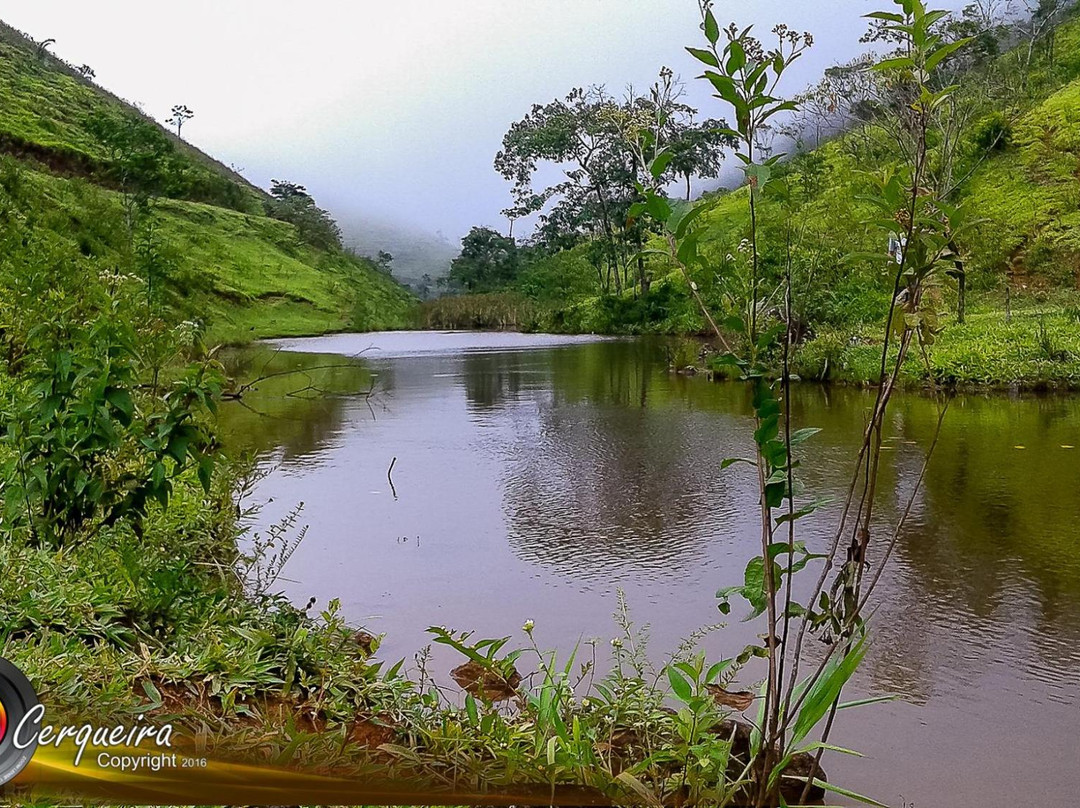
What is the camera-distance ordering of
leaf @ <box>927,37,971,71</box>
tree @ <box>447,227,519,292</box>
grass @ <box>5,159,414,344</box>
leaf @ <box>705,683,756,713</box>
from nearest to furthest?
1. leaf @ <box>927,37,971,71</box>
2. leaf @ <box>705,683,756,713</box>
3. grass @ <box>5,159,414,344</box>
4. tree @ <box>447,227,519,292</box>

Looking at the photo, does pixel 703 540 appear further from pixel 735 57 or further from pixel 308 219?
pixel 308 219

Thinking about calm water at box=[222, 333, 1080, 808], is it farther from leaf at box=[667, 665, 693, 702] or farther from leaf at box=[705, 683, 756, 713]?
leaf at box=[667, 665, 693, 702]

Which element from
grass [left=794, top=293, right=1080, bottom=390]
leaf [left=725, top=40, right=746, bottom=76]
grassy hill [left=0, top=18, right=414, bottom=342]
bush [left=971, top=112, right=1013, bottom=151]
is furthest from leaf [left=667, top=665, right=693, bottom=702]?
bush [left=971, top=112, right=1013, bottom=151]

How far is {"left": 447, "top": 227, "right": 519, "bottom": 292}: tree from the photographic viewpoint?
1479 inches

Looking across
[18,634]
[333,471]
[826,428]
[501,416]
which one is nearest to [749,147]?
[18,634]

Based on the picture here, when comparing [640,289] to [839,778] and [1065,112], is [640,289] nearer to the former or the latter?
[1065,112]

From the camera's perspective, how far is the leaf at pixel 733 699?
7.69 feet

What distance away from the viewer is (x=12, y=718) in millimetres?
1447

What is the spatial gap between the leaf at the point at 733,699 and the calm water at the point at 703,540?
9.8 inches

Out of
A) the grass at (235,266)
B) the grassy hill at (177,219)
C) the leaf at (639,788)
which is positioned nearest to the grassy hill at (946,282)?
the leaf at (639,788)

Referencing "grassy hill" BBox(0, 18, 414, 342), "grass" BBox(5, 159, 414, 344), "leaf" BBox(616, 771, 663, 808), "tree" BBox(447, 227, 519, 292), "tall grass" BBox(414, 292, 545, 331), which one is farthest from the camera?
"tree" BBox(447, 227, 519, 292)

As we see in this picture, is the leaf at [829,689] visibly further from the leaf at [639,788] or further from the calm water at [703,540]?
the calm water at [703,540]

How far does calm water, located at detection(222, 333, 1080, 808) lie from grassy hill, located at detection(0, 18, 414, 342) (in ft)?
28.1

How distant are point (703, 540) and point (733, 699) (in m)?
1.85
